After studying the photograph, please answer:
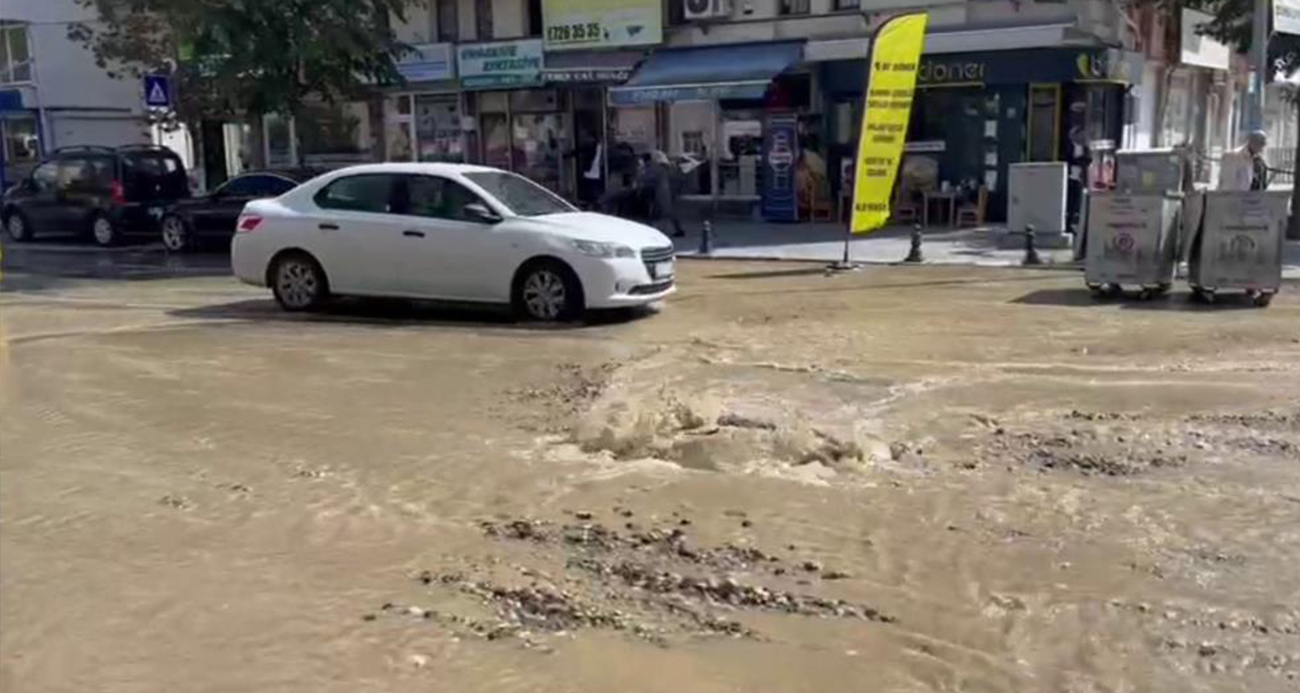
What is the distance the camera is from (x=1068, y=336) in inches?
442

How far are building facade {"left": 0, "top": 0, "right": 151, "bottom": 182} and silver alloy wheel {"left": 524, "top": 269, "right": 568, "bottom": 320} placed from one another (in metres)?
30.4

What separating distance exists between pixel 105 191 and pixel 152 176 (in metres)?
0.87

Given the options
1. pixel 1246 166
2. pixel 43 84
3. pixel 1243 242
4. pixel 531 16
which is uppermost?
pixel 531 16

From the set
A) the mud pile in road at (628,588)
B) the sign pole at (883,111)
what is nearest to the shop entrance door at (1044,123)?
the sign pole at (883,111)

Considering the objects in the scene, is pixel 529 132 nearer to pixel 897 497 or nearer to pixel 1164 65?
pixel 1164 65

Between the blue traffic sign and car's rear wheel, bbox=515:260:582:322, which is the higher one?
the blue traffic sign

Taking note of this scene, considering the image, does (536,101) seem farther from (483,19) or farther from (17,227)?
(17,227)

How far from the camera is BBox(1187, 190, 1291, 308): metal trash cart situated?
12820 millimetres

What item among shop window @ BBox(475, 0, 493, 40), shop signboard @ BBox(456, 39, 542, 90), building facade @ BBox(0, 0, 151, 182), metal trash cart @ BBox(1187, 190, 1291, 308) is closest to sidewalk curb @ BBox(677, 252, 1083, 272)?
metal trash cart @ BBox(1187, 190, 1291, 308)

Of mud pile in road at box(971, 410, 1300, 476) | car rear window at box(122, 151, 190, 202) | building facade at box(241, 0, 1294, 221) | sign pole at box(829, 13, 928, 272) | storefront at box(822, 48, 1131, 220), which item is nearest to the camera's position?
mud pile in road at box(971, 410, 1300, 476)

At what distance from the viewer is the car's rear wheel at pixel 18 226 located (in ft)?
84.4

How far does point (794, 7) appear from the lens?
82.3 ft

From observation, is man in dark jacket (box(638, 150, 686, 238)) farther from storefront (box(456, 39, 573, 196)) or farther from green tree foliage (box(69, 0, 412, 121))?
green tree foliage (box(69, 0, 412, 121))

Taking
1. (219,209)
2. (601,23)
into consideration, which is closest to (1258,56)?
(601,23)
